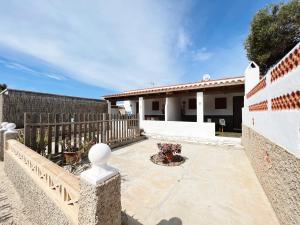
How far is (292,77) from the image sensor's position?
2.22 metres

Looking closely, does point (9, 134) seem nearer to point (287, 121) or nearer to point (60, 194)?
point (60, 194)

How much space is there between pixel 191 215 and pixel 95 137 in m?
5.64

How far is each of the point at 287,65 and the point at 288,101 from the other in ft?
2.03

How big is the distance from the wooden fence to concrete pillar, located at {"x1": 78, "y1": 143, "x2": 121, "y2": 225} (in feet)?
15.5

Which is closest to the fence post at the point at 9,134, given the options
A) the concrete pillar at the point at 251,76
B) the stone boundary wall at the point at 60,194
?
the stone boundary wall at the point at 60,194

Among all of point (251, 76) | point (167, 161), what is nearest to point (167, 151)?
point (167, 161)

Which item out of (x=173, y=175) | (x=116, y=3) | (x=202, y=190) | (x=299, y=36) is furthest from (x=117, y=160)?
(x=299, y=36)

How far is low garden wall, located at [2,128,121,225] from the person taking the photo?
153 centimetres

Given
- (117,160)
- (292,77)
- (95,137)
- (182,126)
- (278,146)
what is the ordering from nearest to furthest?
(292,77), (278,146), (117,160), (95,137), (182,126)

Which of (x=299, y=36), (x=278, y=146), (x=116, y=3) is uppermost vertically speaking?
(x=299, y=36)

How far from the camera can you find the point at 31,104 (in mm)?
11883

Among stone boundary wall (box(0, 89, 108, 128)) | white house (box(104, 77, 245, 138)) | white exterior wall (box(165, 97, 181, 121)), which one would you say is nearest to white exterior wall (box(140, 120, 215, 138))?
white house (box(104, 77, 245, 138))

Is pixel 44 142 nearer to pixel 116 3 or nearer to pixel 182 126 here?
pixel 116 3

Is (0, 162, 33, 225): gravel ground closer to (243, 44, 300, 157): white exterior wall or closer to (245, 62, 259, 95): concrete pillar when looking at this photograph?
(243, 44, 300, 157): white exterior wall
